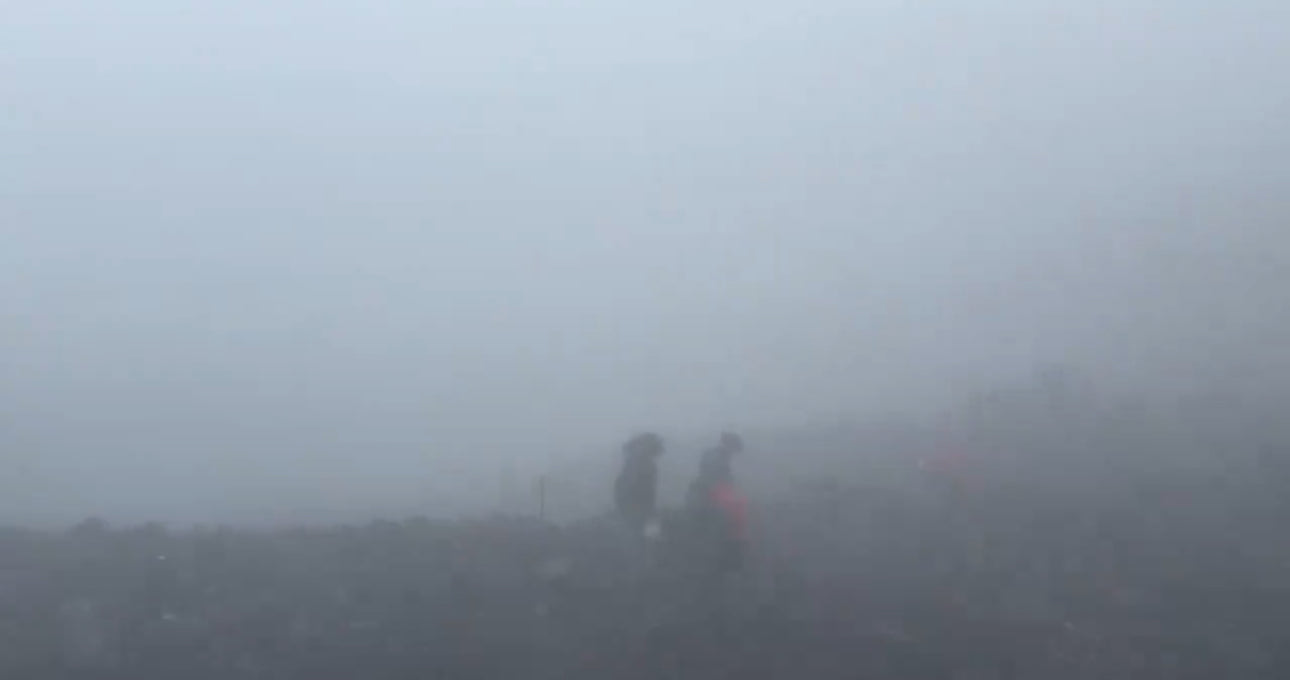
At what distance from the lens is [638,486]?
1077 cm

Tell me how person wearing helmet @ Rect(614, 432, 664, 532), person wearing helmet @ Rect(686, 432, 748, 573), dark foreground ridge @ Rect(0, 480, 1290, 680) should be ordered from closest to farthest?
dark foreground ridge @ Rect(0, 480, 1290, 680) → person wearing helmet @ Rect(686, 432, 748, 573) → person wearing helmet @ Rect(614, 432, 664, 532)

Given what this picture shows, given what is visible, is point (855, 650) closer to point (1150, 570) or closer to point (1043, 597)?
point (1043, 597)

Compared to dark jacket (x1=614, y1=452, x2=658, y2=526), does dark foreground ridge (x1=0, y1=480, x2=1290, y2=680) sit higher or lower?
lower

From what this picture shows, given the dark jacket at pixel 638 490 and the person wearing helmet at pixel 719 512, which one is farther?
the dark jacket at pixel 638 490

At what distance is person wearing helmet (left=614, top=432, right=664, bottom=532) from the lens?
35.2 ft

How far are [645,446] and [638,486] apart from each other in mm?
293

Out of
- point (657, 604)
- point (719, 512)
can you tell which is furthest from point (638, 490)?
point (657, 604)

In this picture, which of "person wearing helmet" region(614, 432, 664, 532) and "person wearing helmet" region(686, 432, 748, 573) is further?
"person wearing helmet" region(614, 432, 664, 532)

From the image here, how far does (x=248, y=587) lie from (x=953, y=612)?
4.70 metres

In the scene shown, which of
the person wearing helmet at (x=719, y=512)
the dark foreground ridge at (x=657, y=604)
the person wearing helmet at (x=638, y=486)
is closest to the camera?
the dark foreground ridge at (x=657, y=604)

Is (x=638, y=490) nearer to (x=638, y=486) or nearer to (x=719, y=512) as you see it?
(x=638, y=486)

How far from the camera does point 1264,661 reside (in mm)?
9102

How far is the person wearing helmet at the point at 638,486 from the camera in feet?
35.2

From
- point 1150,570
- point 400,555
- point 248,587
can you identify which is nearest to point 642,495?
point 400,555
